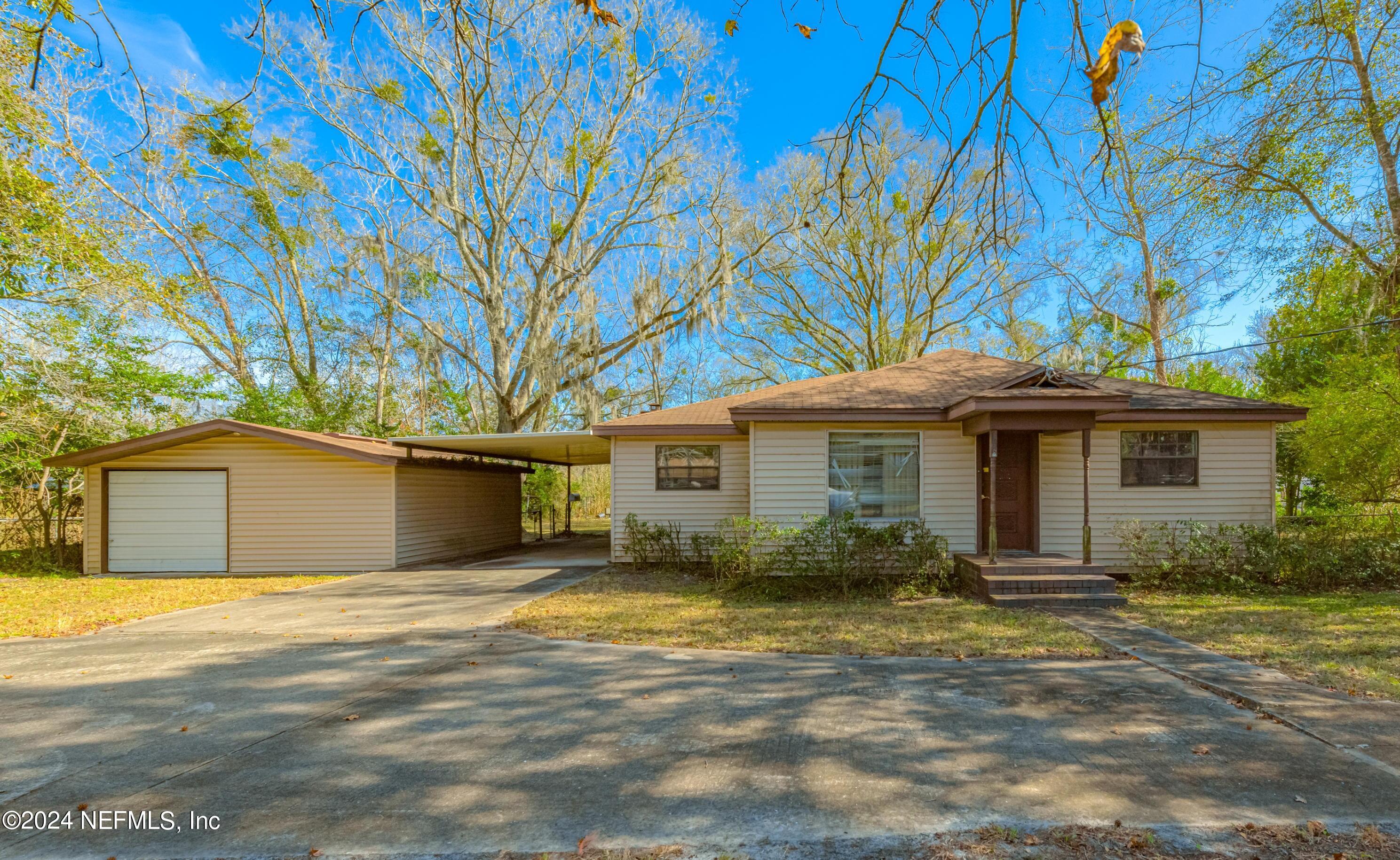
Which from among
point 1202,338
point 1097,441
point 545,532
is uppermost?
point 1202,338

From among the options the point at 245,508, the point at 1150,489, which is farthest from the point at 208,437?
the point at 1150,489

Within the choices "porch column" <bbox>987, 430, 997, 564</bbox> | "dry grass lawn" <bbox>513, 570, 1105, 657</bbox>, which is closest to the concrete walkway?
"dry grass lawn" <bbox>513, 570, 1105, 657</bbox>

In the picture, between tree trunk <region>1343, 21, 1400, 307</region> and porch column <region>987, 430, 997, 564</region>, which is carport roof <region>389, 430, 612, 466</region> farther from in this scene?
tree trunk <region>1343, 21, 1400, 307</region>

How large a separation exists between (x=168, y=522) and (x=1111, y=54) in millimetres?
15638

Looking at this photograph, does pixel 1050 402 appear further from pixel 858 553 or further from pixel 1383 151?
pixel 1383 151

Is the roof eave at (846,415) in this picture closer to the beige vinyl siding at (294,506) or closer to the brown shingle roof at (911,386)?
the brown shingle roof at (911,386)

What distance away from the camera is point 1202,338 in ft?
63.3

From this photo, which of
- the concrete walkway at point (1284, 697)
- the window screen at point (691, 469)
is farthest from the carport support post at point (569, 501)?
the concrete walkway at point (1284, 697)

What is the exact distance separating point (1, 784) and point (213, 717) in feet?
3.51

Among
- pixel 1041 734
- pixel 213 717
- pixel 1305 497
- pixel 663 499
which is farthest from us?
pixel 1305 497

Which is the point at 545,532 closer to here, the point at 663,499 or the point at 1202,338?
the point at 663,499

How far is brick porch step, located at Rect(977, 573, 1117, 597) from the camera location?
8242mm

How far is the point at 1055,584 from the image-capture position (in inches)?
326

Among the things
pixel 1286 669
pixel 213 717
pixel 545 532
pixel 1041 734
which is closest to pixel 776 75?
pixel 1041 734
